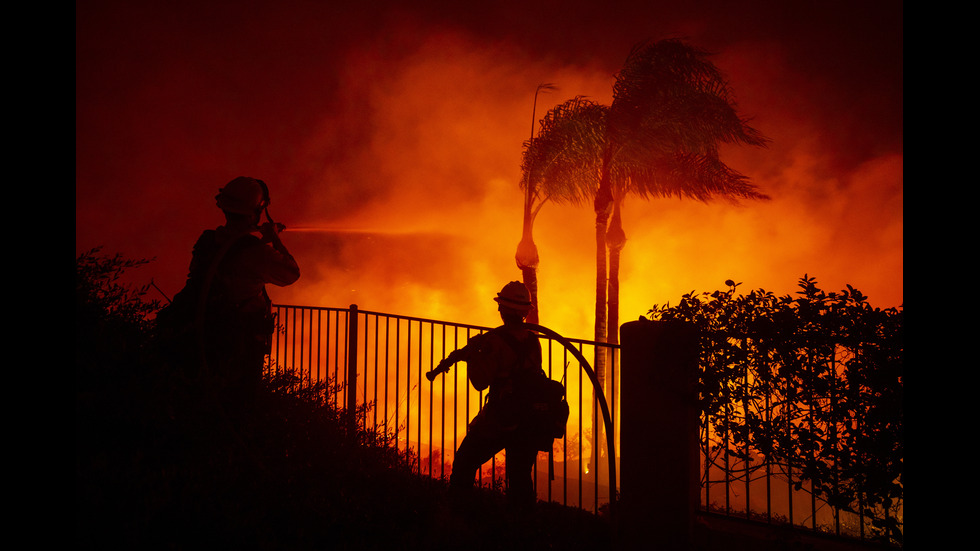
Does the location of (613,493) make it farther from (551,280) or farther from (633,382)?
(551,280)

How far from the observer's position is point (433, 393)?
27281 millimetres

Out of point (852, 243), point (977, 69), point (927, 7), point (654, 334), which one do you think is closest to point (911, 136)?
point (977, 69)

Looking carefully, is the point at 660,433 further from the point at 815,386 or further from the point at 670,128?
the point at 670,128

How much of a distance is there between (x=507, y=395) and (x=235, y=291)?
2.36 m

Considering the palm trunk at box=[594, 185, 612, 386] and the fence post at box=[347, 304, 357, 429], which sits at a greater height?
the palm trunk at box=[594, 185, 612, 386]

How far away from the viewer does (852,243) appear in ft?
94.6

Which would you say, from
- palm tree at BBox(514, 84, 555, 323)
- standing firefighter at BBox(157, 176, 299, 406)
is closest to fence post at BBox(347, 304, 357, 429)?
standing firefighter at BBox(157, 176, 299, 406)

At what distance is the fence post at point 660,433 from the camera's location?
4.36 m

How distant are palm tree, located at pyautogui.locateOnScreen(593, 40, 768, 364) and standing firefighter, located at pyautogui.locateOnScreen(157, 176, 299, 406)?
13552 millimetres

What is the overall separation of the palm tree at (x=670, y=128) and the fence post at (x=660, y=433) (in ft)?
40.9

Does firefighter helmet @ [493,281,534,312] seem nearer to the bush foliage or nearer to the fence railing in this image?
the fence railing

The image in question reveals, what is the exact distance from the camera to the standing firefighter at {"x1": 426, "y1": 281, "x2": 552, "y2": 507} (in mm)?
4516

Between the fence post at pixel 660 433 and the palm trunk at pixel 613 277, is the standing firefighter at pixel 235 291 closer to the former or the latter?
the fence post at pixel 660 433

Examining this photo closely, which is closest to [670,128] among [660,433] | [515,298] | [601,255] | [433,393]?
[601,255]
